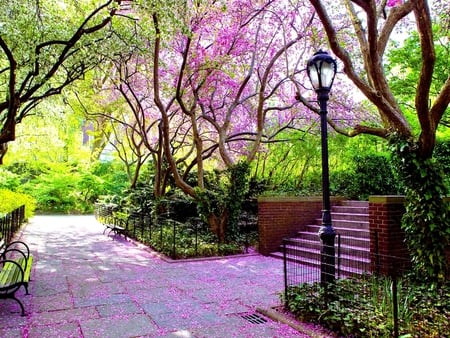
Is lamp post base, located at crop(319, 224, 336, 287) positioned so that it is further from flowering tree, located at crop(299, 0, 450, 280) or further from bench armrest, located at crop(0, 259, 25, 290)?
bench armrest, located at crop(0, 259, 25, 290)

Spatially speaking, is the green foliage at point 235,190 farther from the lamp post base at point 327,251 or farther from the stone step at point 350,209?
the lamp post base at point 327,251

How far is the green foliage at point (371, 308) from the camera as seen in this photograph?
3.70 metres

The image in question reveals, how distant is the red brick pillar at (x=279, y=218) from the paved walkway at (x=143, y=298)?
58 centimetres

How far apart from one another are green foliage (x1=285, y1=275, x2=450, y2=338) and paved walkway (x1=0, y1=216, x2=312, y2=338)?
0.40m

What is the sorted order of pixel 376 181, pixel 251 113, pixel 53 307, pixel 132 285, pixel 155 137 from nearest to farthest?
1. pixel 53 307
2. pixel 132 285
3. pixel 376 181
4. pixel 251 113
5. pixel 155 137

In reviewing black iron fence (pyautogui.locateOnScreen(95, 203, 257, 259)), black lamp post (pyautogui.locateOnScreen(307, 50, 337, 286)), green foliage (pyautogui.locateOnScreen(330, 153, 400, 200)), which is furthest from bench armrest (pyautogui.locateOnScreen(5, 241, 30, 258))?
green foliage (pyautogui.locateOnScreen(330, 153, 400, 200))

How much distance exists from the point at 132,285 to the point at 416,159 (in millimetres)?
4786

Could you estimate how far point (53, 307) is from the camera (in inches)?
199

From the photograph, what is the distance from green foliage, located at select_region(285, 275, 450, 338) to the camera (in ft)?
12.1

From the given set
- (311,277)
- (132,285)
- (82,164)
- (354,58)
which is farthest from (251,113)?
(82,164)

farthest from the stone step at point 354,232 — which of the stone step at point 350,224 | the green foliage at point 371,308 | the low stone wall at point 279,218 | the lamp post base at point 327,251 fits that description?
the lamp post base at point 327,251

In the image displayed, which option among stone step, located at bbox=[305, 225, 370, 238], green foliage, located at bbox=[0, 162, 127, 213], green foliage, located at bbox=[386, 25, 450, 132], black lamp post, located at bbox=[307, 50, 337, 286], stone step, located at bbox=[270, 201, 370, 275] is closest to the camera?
black lamp post, located at bbox=[307, 50, 337, 286]

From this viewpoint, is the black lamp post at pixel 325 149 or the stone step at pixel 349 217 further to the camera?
the stone step at pixel 349 217

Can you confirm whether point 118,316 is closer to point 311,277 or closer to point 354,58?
point 311,277
